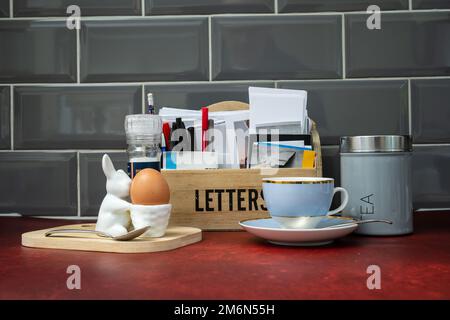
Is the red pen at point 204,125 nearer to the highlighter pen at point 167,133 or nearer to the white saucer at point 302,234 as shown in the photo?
the highlighter pen at point 167,133

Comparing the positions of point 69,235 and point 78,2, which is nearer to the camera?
point 69,235

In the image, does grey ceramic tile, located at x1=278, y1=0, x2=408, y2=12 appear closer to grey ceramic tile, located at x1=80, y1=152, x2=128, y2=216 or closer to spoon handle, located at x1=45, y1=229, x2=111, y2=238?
grey ceramic tile, located at x1=80, y1=152, x2=128, y2=216

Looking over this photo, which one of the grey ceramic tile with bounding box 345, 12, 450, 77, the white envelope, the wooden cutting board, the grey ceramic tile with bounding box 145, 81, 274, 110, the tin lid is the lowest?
the wooden cutting board

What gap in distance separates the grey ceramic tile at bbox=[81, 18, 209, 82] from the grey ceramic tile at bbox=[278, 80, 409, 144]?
23cm

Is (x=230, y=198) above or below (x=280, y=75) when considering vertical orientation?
below

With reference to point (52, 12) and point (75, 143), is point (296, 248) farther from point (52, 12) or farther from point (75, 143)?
point (52, 12)

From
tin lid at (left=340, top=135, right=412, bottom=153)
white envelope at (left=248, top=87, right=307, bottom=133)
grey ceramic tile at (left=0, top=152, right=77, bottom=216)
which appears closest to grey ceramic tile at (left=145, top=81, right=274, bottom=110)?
white envelope at (left=248, top=87, right=307, bottom=133)

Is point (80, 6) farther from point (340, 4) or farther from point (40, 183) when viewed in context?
point (340, 4)

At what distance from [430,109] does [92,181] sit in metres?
0.81

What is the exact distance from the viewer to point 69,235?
85 cm

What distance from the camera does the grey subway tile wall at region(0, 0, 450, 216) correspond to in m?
1.19

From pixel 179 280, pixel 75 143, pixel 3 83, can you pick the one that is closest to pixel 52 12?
pixel 3 83
